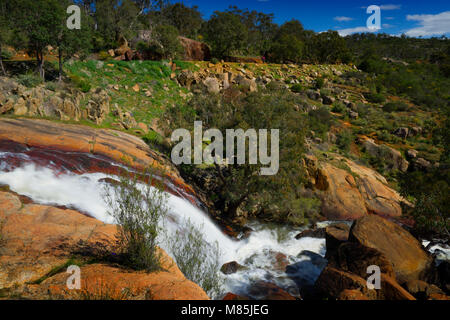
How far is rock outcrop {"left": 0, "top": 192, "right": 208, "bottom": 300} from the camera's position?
4332 mm

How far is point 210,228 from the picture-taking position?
484 inches

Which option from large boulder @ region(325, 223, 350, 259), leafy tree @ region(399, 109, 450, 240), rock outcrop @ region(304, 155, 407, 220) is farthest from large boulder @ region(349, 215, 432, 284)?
rock outcrop @ region(304, 155, 407, 220)

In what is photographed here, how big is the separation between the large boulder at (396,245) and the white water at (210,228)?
9.16 ft

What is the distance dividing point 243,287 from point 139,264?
575cm

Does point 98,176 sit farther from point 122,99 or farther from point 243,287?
point 122,99

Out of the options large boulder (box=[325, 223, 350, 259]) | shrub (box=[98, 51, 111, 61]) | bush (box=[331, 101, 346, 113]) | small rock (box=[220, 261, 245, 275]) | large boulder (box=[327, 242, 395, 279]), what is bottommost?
small rock (box=[220, 261, 245, 275])

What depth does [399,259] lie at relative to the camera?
33.1 feet

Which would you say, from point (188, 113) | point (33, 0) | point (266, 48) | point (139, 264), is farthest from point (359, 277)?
point (266, 48)

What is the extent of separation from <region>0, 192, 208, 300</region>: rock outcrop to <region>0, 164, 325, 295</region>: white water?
100cm

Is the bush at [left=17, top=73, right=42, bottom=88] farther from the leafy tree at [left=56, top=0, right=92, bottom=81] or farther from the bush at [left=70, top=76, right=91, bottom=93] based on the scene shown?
A: the bush at [left=70, top=76, right=91, bottom=93]

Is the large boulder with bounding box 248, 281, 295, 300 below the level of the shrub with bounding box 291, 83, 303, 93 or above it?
below

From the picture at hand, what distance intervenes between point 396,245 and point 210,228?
26.9 ft

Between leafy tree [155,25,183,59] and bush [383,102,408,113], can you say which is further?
bush [383,102,408,113]

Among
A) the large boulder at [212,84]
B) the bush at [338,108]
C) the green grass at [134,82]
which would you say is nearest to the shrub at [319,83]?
the bush at [338,108]
